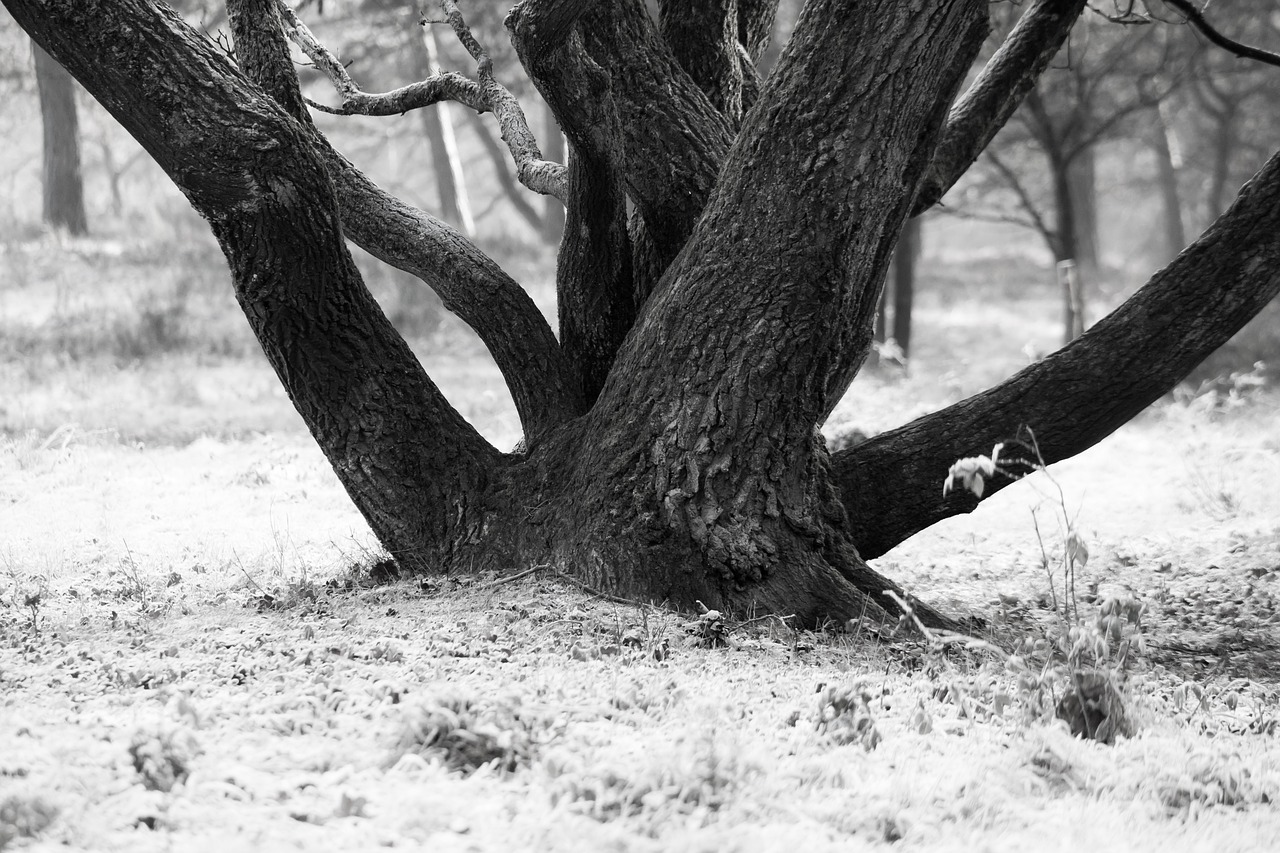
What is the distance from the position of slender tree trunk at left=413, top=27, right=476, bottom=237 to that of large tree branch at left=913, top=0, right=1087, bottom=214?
12333 millimetres

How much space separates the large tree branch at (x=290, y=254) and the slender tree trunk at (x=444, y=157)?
1279 cm

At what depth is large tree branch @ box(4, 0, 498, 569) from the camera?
3660mm

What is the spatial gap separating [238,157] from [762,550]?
7.49 ft

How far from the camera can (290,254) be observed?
390 cm

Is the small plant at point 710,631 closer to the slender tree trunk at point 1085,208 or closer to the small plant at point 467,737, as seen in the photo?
the small plant at point 467,737

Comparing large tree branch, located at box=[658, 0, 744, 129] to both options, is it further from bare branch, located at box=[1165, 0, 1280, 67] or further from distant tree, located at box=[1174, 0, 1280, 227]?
distant tree, located at box=[1174, 0, 1280, 227]

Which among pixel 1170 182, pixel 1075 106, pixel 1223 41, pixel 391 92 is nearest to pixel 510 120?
pixel 391 92

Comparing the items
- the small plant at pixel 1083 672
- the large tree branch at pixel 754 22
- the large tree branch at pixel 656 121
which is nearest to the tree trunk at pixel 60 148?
the large tree branch at pixel 754 22

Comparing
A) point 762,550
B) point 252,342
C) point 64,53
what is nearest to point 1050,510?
point 762,550

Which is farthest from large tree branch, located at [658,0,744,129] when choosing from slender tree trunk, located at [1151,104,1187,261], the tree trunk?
slender tree trunk, located at [1151,104,1187,261]

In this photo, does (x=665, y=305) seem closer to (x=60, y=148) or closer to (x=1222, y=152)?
(x=60, y=148)

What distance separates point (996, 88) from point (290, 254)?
11.0ft

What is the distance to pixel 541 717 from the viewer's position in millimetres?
2639

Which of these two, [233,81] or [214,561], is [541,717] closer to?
[233,81]
